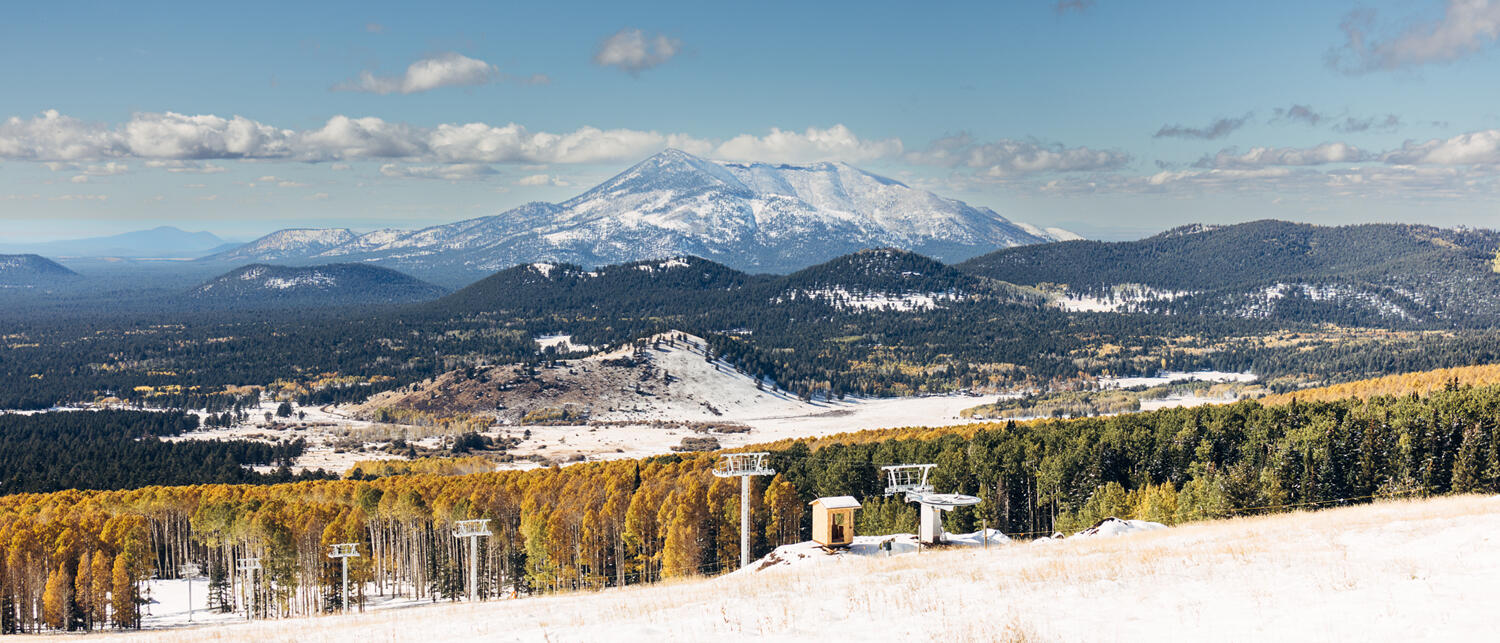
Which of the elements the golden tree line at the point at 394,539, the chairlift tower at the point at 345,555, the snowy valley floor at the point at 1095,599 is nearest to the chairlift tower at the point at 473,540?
the golden tree line at the point at 394,539

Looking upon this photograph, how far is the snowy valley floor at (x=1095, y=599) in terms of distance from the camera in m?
28.8

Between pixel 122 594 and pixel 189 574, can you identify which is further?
pixel 189 574

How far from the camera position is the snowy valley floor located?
2877 centimetres

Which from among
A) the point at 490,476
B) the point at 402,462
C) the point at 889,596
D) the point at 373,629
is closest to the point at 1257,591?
the point at 889,596

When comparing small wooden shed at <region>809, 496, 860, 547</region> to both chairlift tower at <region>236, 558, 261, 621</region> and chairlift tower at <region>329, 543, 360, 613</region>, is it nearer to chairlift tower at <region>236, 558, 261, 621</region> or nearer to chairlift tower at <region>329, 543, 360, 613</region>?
chairlift tower at <region>329, 543, 360, 613</region>

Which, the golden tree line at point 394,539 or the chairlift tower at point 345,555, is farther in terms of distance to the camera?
the golden tree line at point 394,539

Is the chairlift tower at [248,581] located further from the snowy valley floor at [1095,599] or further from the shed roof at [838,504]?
the shed roof at [838,504]

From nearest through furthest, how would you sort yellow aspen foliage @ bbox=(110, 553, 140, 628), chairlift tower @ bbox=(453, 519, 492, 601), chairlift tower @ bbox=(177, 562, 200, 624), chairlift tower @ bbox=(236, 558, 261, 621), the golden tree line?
chairlift tower @ bbox=(453, 519, 492, 601) < yellow aspen foliage @ bbox=(110, 553, 140, 628) < the golden tree line < chairlift tower @ bbox=(236, 558, 261, 621) < chairlift tower @ bbox=(177, 562, 200, 624)

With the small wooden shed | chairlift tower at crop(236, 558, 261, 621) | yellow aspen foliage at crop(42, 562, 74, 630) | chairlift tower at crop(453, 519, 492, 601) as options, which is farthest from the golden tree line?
the small wooden shed

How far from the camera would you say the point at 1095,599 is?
3344 cm

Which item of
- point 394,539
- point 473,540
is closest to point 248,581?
point 394,539

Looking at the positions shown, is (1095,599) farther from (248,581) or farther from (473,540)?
(248,581)

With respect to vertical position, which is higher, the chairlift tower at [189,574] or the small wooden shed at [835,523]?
the small wooden shed at [835,523]

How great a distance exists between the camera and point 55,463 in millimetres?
169500
